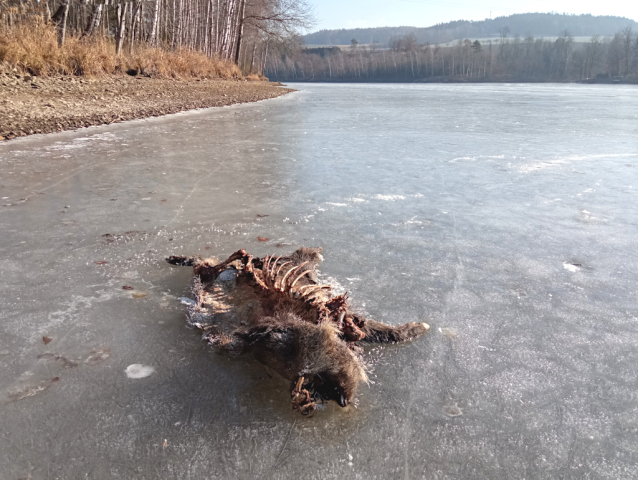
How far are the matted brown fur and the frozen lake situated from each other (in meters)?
0.07

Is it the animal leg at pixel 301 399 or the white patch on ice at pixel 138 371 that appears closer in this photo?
the animal leg at pixel 301 399

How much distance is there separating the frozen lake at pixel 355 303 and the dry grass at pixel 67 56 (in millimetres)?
5377

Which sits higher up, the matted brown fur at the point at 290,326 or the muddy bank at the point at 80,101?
the muddy bank at the point at 80,101

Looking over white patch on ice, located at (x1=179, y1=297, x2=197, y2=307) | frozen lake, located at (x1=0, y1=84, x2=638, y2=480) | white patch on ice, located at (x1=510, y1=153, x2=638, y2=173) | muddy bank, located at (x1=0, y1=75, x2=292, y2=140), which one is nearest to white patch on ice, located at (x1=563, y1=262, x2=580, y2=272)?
frozen lake, located at (x1=0, y1=84, x2=638, y2=480)

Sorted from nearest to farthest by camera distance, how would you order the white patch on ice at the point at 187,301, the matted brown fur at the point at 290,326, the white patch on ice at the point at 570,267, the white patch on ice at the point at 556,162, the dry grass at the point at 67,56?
the matted brown fur at the point at 290,326 < the white patch on ice at the point at 187,301 < the white patch on ice at the point at 570,267 < the white patch on ice at the point at 556,162 < the dry grass at the point at 67,56

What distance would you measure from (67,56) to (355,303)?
35.3 feet

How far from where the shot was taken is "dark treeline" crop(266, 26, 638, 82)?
3056 inches

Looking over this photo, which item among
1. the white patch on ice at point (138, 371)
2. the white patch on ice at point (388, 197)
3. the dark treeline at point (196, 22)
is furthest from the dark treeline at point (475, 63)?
the white patch on ice at point (138, 371)

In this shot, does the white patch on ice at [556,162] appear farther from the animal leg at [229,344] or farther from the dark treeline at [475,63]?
the dark treeline at [475,63]

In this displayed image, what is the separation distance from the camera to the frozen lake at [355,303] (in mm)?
1302

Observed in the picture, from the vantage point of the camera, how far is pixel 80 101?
30.0ft

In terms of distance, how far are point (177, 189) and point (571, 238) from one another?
3.04 meters

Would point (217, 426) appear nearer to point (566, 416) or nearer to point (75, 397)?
point (75, 397)

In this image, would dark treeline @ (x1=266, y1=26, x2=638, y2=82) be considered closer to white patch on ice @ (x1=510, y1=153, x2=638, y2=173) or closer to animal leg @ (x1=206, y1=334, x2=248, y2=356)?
white patch on ice @ (x1=510, y1=153, x2=638, y2=173)
